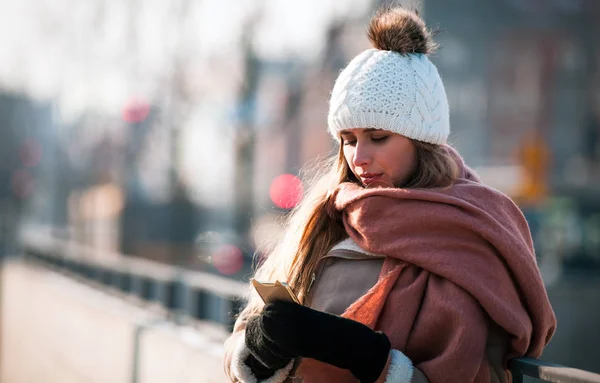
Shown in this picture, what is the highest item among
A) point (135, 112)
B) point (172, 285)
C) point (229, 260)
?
point (172, 285)

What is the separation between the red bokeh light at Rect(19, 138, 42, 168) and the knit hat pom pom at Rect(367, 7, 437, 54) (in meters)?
38.5

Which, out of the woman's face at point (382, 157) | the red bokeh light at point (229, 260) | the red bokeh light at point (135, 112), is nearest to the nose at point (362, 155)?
the woman's face at point (382, 157)

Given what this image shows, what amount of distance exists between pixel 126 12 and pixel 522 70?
38.5m

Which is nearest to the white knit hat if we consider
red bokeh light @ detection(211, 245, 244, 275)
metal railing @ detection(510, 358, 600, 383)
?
metal railing @ detection(510, 358, 600, 383)

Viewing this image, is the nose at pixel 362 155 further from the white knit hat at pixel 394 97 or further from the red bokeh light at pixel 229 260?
the red bokeh light at pixel 229 260

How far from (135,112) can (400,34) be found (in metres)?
20.6

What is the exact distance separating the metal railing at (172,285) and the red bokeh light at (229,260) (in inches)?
296

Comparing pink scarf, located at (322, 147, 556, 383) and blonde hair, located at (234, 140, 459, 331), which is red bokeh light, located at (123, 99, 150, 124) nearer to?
blonde hair, located at (234, 140, 459, 331)

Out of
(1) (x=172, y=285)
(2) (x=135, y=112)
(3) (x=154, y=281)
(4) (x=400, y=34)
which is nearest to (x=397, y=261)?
(4) (x=400, y=34)

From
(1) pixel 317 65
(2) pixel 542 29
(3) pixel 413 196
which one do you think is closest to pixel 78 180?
(1) pixel 317 65

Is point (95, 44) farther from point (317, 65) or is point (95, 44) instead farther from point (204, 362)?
point (204, 362)

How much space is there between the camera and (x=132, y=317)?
21.3ft

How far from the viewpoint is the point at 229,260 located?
21953mm

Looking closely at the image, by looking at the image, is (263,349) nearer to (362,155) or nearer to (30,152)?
(362,155)
